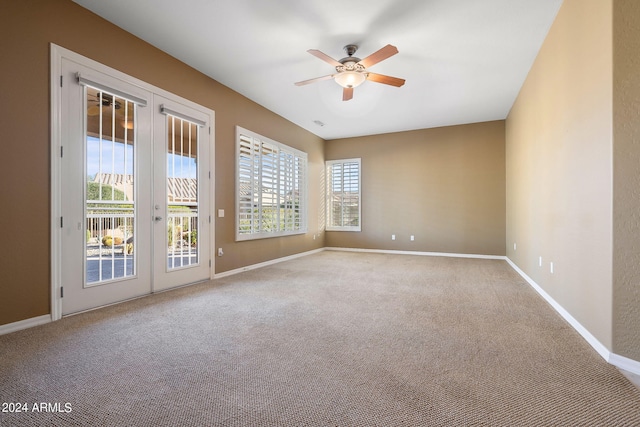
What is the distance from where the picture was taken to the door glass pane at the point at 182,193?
3.77 metres

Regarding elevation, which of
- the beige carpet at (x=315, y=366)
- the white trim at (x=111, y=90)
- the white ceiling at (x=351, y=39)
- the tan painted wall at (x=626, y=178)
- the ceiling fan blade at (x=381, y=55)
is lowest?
the beige carpet at (x=315, y=366)

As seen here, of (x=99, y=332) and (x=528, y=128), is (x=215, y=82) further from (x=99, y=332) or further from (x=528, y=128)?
(x=528, y=128)

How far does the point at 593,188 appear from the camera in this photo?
214 centimetres

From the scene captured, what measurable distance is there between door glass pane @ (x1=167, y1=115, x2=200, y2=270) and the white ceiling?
0.96 meters

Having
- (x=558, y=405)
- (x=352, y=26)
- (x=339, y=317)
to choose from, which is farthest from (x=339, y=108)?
(x=558, y=405)

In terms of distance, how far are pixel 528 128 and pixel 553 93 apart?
1.22m

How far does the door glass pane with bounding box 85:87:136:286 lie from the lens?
2939mm

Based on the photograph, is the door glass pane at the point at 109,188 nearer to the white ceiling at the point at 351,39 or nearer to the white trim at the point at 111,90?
the white trim at the point at 111,90

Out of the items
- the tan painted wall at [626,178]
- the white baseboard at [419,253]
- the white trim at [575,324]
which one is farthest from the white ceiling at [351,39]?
the white baseboard at [419,253]

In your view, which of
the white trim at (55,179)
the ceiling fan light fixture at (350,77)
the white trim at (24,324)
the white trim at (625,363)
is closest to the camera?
the white trim at (625,363)

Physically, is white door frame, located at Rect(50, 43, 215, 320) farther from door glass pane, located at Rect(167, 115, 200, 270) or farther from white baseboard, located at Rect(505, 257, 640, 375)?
white baseboard, located at Rect(505, 257, 640, 375)

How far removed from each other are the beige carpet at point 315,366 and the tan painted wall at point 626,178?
0.32m

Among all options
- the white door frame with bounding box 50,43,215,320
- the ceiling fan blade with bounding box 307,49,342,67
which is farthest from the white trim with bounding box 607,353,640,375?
the white door frame with bounding box 50,43,215,320

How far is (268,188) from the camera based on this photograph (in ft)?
18.5
